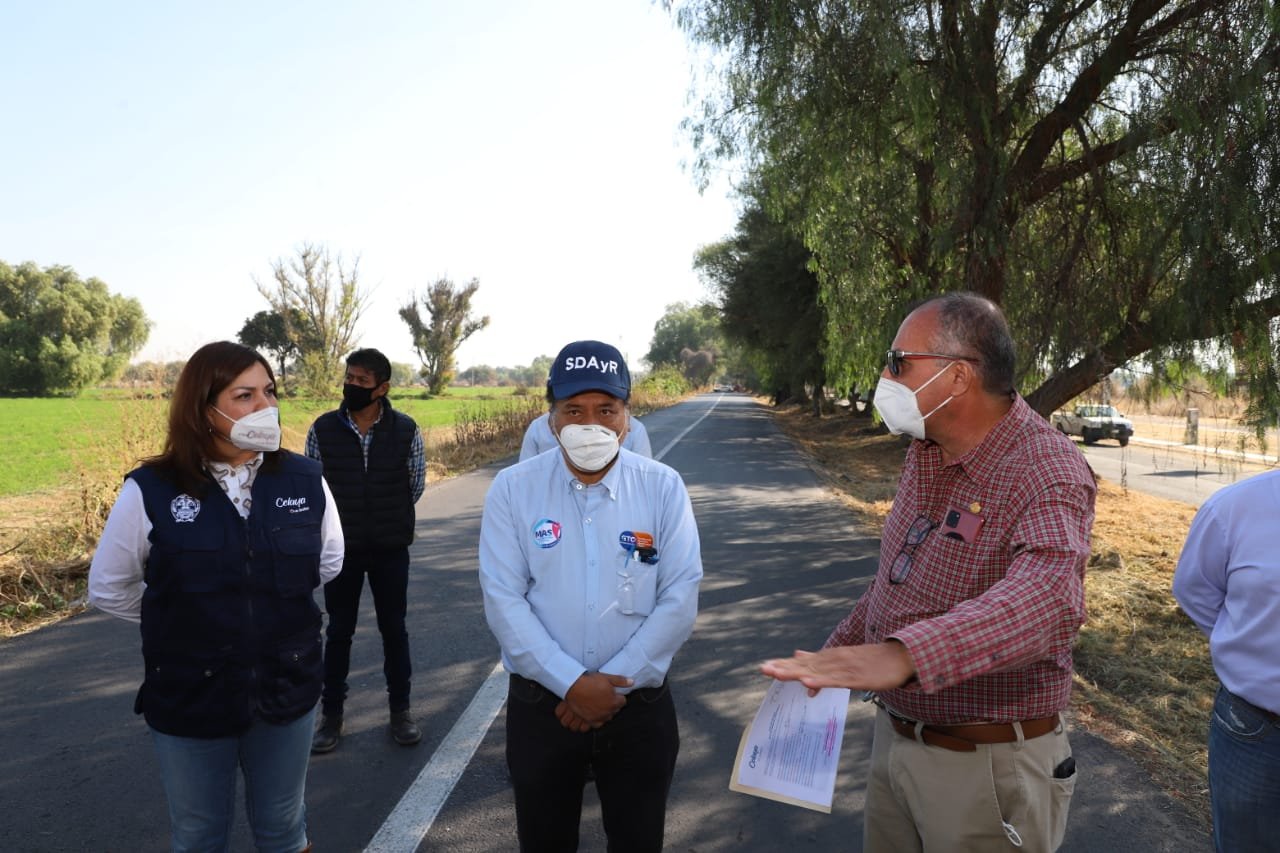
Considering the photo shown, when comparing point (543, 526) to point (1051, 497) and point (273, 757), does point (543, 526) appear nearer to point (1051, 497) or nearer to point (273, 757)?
point (273, 757)

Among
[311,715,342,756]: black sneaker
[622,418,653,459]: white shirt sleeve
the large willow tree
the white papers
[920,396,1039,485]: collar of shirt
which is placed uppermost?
the large willow tree

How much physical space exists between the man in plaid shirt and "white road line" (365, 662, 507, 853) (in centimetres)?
193

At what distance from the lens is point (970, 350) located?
1.87 meters

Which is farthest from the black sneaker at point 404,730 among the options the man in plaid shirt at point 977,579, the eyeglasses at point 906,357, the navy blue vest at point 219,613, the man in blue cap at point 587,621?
the eyeglasses at point 906,357

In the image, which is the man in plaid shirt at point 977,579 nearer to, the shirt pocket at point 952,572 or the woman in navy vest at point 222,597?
the shirt pocket at point 952,572

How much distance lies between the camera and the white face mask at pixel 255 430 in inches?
95.0

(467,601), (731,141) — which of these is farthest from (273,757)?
(731,141)

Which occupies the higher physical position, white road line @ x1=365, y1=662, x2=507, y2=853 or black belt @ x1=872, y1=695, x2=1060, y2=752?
black belt @ x1=872, y1=695, x2=1060, y2=752

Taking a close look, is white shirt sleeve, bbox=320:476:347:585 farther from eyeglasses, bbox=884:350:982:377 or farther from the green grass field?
the green grass field

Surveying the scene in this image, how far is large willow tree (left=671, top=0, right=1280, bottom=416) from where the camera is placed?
6145mm

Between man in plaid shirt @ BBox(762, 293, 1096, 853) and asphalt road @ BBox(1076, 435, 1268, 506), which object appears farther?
asphalt road @ BBox(1076, 435, 1268, 506)

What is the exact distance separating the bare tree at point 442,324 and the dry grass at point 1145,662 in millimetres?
55652

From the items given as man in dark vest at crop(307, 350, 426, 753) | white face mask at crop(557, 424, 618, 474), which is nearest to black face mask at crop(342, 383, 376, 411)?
man in dark vest at crop(307, 350, 426, 753)

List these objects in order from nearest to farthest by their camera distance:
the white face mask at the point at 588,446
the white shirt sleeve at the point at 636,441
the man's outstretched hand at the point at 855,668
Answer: the man's outstretched hand at the point at 855,668, the white face mask at the point at 588,446, the white shirt sleeve at the point at 636,441
